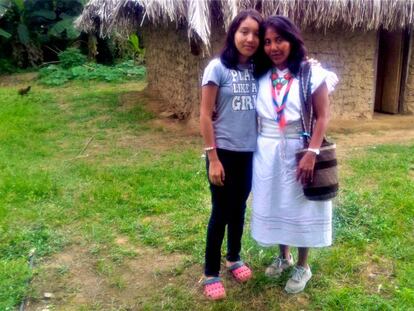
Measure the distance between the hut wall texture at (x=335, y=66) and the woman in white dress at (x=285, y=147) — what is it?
14.6ft

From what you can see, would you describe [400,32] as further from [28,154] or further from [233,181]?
[233,181]

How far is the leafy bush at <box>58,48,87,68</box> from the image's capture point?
13828mm

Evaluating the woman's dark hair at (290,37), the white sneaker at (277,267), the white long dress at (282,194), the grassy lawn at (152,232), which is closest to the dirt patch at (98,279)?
the grassy lawn at (152,232)

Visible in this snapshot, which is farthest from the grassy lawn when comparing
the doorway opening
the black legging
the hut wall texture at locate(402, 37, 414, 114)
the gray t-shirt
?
the doorway opening

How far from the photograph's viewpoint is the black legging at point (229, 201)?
9.02 feet

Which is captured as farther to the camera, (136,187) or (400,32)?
(400,32)

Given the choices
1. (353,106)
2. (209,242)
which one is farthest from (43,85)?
(209,242)

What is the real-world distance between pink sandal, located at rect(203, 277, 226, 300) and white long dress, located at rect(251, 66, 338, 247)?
40 cm

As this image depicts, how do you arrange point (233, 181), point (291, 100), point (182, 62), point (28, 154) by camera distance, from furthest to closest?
point (182, 62)
point (28, 154)
point (233, 181)
point (291, 100)

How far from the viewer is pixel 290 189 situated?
2674 millimetres

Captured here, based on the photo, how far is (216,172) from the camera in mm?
2666

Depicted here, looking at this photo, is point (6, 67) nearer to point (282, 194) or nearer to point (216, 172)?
point (216, 172)

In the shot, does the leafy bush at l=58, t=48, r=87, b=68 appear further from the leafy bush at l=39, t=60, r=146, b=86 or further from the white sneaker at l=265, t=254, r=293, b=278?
the white sneaker at l=265, t=254, r=293, b=278

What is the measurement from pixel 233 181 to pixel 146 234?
1.31 m
